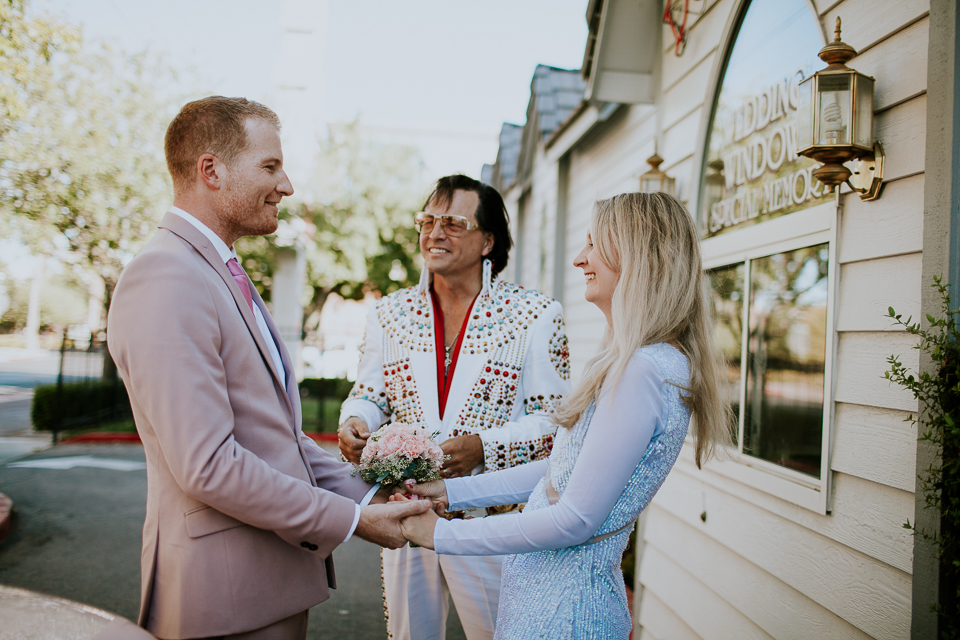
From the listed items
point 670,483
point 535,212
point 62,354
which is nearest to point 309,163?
point 62,354

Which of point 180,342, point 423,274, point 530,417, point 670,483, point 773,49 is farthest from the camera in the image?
point 670,483

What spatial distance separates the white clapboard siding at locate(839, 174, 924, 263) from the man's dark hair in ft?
4.30

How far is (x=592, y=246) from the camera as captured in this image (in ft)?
5.98

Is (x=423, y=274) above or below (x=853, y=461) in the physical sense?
above

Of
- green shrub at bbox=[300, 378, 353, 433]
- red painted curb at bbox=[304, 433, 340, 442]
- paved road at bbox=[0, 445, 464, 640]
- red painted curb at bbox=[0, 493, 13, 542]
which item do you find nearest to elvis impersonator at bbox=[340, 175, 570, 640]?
paved road at bbox=[0, 445, 464, 640]

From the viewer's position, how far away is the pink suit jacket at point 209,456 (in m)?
1.47

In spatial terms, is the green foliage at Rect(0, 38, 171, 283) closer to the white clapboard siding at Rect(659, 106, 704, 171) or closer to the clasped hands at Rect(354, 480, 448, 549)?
the white clapboard siding at Rect(659, 106, 704, 171)

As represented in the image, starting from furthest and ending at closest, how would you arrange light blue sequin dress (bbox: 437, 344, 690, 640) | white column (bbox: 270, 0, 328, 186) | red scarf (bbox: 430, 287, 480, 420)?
1. white column (bbox: 270, 0, 328, 186)
2. red scarf (bbox: 430, 287, 480, 420)
3. light blue sequin dress (bbox: 437, 344, 690, 640)

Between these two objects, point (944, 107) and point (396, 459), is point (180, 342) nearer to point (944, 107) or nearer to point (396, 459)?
point (396, 459)

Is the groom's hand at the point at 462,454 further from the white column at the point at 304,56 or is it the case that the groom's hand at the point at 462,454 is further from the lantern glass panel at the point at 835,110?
the white column at the point at 304,56

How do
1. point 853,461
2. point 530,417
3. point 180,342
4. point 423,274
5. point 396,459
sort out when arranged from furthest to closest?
point 423,274 → point 530,417 → point 853,461 → point 396,459 → point 180,342

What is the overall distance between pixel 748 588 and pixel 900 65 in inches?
85.2

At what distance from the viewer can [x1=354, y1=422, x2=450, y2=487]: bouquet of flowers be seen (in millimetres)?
2068

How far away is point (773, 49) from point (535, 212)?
6121mm
